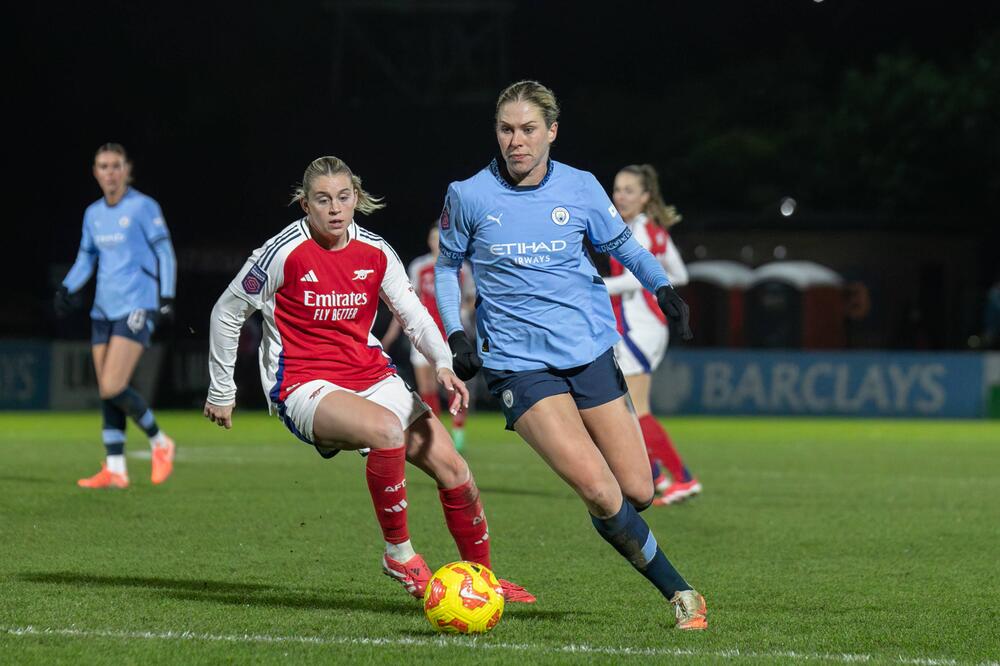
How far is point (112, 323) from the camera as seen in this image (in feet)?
38.0

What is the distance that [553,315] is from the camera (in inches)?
257

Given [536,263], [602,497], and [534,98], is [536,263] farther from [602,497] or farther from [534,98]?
[602,497]

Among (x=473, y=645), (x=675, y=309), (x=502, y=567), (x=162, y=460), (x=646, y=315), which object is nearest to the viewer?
(x=473, y=645)

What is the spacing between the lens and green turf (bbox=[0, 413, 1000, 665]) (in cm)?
596

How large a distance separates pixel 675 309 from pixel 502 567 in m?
2.31

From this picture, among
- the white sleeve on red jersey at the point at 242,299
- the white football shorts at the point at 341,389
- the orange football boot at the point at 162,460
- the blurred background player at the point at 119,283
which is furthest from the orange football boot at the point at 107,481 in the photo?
the white football shorts at the point at 341,389

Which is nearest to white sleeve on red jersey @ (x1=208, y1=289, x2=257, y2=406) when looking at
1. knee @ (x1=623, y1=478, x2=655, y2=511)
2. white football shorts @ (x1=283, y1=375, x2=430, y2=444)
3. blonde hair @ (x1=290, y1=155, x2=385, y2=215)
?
white football shorts @ (x1=283, y1=375, x2=430, y2=444)

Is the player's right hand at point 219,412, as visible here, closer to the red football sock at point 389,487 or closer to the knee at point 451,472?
the red football sock at point 389,487

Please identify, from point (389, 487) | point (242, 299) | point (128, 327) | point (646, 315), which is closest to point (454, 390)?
point (389, 487)

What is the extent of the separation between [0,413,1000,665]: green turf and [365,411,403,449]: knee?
683 millimetres

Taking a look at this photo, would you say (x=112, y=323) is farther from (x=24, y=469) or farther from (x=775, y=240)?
(x=775, y=240)

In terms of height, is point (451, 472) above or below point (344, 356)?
below

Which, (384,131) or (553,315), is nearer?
(553,315)

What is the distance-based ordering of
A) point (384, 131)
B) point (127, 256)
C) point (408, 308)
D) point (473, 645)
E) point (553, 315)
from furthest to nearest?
point (384, 131) → point (127, 256) → point (408, 308) → point (553, 315) → point (473, 645)
